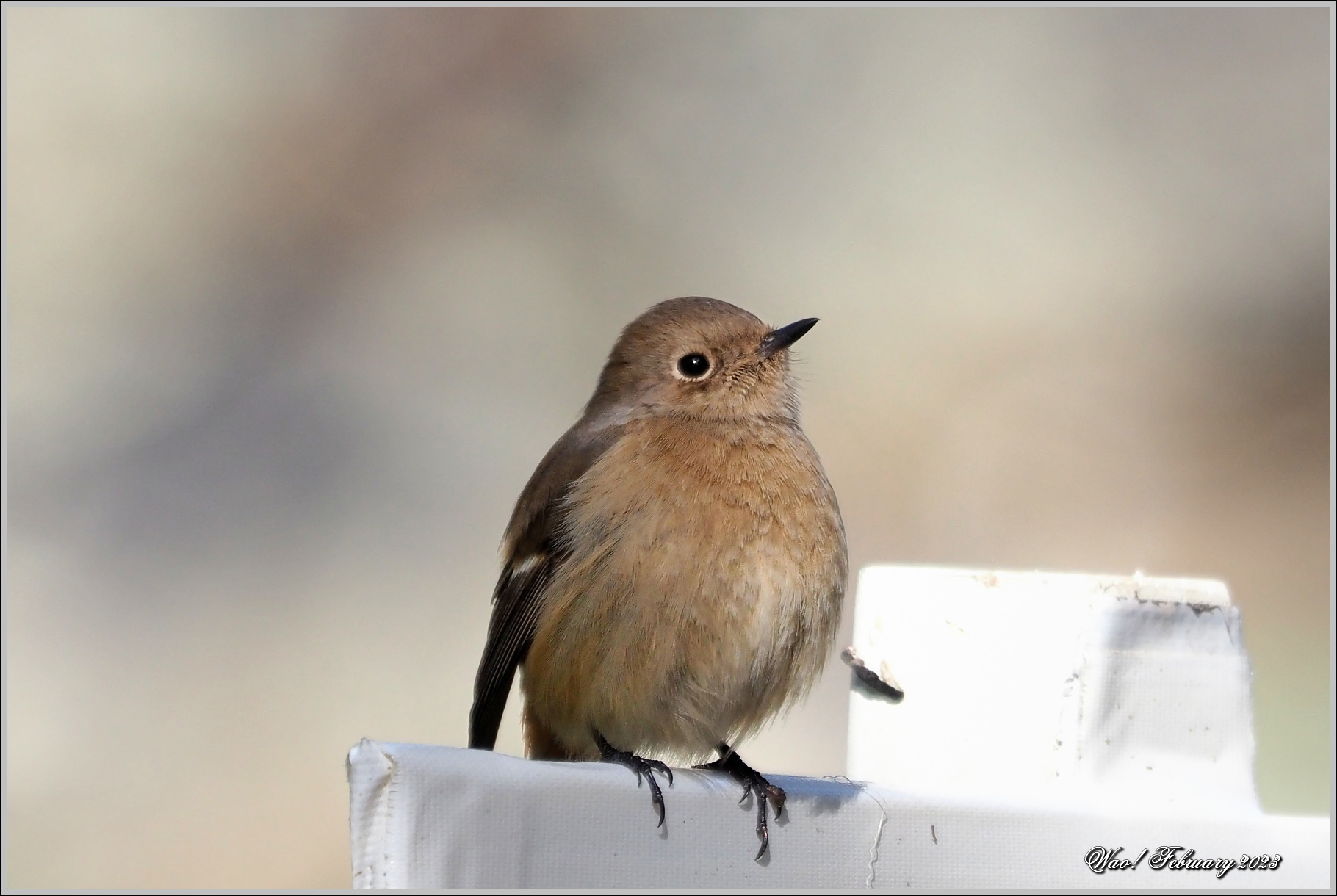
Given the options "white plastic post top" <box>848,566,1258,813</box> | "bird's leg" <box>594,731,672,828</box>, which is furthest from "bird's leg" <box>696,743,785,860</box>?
"white plastic post top" <box>848,566,1258,813</box>

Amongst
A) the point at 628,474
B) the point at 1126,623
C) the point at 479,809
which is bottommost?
the point at 479,809

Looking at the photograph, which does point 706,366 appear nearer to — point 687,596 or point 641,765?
point 687,596

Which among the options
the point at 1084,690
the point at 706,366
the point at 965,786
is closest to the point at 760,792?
the point at 965,786

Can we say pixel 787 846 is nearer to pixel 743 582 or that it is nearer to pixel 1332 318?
pixel 743 582

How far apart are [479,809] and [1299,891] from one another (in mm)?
1651

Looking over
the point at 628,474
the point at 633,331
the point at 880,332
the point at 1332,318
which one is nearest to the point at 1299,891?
the point at 628,474

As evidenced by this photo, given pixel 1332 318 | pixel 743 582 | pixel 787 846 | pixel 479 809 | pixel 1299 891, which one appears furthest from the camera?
pixel 1332 318

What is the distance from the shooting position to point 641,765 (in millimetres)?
2953

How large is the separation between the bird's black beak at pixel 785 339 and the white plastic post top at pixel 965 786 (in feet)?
3.57

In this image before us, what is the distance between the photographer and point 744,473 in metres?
3.69

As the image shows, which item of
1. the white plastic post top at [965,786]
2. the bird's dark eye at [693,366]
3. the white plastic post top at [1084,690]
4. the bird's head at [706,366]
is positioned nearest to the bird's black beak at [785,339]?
the bird's head at [706,366]

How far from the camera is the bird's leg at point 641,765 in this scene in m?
2.30

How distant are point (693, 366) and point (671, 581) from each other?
3.21ft

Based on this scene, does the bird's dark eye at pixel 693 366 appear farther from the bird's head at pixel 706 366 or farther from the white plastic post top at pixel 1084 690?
the white plastic post top at pixel 1084 690
